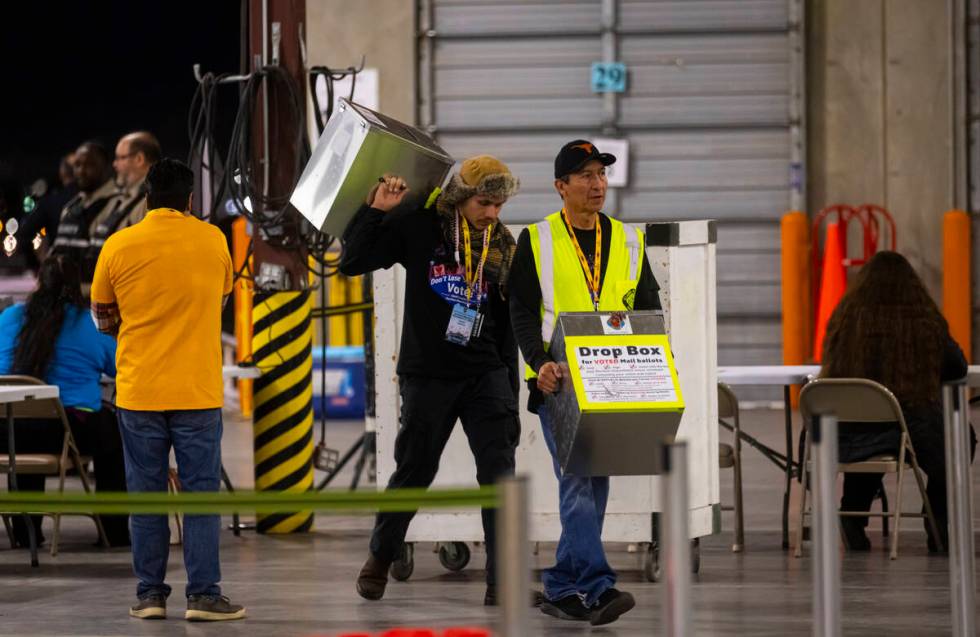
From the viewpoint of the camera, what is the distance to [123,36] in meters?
21.3

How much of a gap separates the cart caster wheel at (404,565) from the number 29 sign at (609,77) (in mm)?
9800

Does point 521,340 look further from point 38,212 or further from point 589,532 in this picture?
point 38,212

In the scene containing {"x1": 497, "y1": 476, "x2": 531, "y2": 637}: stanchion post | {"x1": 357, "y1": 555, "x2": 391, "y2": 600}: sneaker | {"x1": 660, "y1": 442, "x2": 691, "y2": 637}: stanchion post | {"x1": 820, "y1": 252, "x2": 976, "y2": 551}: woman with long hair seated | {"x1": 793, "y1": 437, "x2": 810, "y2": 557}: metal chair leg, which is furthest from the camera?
{"x1": 820, "y1": 252, "x2": 976, "y2": 551}: woman with long hair seated

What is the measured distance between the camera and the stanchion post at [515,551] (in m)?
3.07

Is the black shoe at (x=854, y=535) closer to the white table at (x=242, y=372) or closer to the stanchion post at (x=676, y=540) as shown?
the white table at (x=242, y=372)

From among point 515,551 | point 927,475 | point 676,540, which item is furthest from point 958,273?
point 515,551

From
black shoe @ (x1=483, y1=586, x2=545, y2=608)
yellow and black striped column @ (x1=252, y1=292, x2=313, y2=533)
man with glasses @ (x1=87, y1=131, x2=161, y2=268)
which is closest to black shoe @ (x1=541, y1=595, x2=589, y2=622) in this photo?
black shoe @ (x1=483, y1=586, x2=545, y2=608)

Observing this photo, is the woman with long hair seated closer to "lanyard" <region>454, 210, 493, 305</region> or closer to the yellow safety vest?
the yellow safety vest

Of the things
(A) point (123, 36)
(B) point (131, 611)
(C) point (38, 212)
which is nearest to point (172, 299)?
(B) point (131, 611)

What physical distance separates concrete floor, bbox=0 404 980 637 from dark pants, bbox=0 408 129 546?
0.18 m

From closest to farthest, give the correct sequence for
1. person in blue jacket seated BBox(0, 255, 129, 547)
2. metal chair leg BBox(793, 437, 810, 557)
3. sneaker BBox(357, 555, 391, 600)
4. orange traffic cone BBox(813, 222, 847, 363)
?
sneaker BBox(357, 555, 391, 600), metal chair leg BBox(793, 437, 810, 557), person in blue jacket seated BBox(0, 255, 129, 547), orange traffic cone BBox(813, 222, 847, 363)

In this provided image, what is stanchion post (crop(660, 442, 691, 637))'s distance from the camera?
341 cm

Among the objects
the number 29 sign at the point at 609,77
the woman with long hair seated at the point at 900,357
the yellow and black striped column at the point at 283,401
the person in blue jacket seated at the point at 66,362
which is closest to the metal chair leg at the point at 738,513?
the woman with long hair seated at the point at 900,357

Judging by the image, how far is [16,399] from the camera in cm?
673
